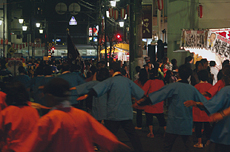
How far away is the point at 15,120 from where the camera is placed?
4191 millimetres

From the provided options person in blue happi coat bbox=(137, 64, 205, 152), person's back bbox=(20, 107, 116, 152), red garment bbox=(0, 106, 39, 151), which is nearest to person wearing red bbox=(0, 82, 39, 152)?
red garment bbox=(0, 106, 39, 151)

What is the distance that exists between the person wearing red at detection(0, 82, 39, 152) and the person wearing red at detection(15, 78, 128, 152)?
3.07 ft

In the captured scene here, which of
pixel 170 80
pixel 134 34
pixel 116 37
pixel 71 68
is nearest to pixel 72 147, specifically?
pixel 71 68

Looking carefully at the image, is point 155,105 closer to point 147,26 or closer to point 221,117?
point 221,117

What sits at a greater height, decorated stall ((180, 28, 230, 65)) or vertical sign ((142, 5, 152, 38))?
vertical sign ((142, 5, 152, 38))

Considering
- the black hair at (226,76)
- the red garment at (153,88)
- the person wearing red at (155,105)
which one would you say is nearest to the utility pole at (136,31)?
the person wearing red at (155,105)

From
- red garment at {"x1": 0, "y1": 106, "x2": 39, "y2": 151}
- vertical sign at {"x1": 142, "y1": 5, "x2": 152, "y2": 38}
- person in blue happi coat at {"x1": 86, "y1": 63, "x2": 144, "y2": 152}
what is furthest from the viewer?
vertical sign at {"x1": 142, "y1": 5, "x2": 152, "y2": 38}

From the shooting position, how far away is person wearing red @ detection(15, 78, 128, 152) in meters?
3.12

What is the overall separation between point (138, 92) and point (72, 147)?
3.69 m

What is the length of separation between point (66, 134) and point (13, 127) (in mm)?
1238

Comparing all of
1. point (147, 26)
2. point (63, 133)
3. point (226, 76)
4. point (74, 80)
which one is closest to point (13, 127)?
point (63, 133)

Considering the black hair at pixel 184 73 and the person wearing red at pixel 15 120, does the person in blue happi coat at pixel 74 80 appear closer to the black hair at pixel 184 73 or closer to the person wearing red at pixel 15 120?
the black hair at pixel 184 73

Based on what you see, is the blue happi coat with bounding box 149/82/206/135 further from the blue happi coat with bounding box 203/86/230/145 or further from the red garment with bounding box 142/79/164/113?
the red garment with bounding box 142/79/164/113

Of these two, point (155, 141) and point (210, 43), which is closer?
point (155, 141)
